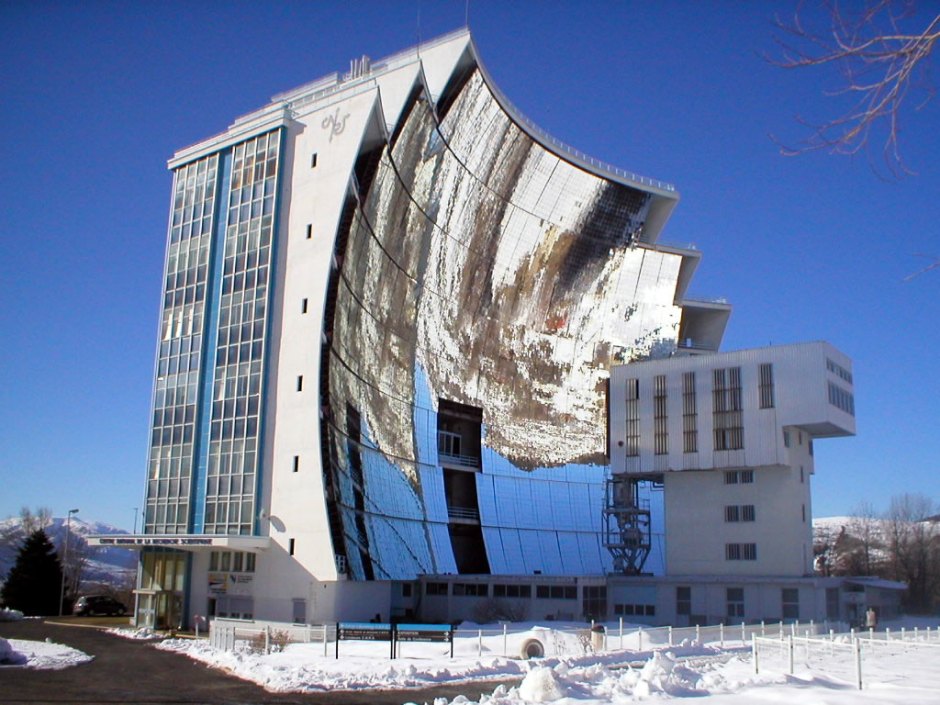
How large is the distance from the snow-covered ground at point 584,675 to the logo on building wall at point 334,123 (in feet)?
103

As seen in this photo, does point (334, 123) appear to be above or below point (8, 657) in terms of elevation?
above

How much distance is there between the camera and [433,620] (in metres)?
60.2

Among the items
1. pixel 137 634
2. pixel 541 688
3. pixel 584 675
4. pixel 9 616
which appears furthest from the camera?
pixel 9 616

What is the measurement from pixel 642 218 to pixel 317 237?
39.2 metres

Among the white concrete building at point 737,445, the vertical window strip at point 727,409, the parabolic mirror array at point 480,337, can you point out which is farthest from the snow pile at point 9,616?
the vertical window strip at point 727,409

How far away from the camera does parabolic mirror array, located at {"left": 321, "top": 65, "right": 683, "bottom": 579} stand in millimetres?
58688

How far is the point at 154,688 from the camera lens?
2598cm

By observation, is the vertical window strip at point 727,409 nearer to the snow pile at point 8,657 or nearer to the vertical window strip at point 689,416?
the vertical window strip at point 689,416

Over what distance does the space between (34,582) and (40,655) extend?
44.6 meters

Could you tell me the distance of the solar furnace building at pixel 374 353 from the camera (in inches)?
2154

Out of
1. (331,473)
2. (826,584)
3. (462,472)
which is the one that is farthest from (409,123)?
(826,584)

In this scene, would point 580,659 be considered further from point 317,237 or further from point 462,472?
point 462,472

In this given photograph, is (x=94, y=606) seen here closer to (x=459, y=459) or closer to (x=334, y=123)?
(x=459, y=459)

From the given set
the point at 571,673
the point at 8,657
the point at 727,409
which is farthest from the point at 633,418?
the point at 8,657
